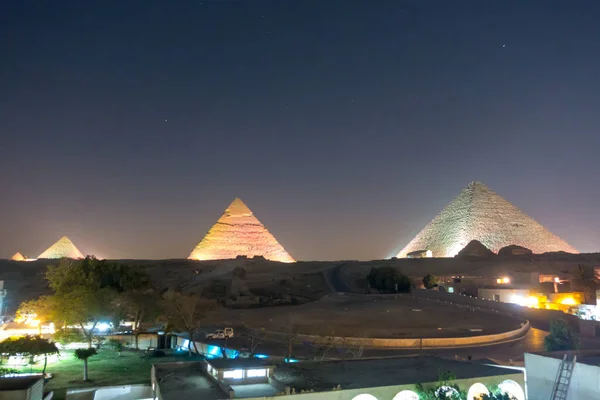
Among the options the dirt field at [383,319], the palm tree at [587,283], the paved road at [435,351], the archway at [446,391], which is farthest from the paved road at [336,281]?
the archway at [446,391]

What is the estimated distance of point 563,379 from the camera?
10141 mm

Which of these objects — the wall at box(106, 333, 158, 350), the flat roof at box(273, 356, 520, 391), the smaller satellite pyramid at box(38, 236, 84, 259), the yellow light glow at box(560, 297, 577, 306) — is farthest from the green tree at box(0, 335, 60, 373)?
the smaller satellite pyramid at box(38, 236, 84, 259)

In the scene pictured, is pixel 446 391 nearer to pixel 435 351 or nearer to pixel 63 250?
pixel 435 351

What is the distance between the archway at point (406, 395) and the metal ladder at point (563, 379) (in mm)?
2636

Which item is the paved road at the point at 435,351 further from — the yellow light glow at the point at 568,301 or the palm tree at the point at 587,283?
the palm tree at the point at 587,283

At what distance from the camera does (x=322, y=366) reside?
503 inches

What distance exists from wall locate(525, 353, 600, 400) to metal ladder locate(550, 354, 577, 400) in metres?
0.07

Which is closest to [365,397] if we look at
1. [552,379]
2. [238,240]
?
[552,379]

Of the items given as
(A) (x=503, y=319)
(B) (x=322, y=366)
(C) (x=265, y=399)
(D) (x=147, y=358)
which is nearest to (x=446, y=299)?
(A) (x=503, y=319)

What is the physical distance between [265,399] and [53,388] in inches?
408

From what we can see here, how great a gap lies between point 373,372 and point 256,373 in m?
2.86

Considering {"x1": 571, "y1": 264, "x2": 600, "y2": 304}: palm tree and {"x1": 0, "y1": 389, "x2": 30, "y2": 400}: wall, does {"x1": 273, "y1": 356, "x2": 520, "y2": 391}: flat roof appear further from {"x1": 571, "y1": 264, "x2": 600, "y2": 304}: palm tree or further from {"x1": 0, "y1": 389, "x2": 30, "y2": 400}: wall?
{"x1": 571, "y1": 264, "x2": 600, "y2": 304}: palm tree

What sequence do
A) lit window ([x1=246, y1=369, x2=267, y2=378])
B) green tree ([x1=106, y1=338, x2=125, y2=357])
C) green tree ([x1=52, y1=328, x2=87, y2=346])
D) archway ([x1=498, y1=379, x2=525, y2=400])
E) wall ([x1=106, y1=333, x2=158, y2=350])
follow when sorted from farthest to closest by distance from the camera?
1. wall ([x1=106, y1=333, x2=158, y2=350])
2. green tree ([x1=106, y1=338, x2=125, y2=357])
3. green tree ([x1=52, y1=328, x2=87, y2=346])
4. archway ([x1=498, y1=379, x2=525, y2=400])
5. lit window ([x1=246, y1=369, x2=267, y2=378])

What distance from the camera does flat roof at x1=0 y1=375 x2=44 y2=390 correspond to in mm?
11211
